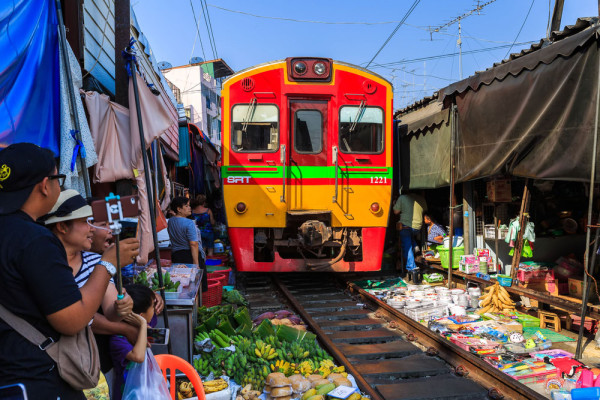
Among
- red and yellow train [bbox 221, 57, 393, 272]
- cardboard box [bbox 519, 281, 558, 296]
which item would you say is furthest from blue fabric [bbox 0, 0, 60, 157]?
cardboard box [bbox 519, 281, 558, 296]

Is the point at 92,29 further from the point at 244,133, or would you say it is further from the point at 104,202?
the point at 104,202

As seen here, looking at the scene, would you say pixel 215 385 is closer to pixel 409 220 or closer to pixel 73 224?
pixel 73 224

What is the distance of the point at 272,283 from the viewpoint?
8.90m

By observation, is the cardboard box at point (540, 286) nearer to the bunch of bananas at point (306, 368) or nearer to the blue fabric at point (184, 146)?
the bunch of bananas at point (306, 368)

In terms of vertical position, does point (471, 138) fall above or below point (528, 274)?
above

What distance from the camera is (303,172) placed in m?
7.43

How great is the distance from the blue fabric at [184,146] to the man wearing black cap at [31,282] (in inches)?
332

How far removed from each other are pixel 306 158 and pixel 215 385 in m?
4.37

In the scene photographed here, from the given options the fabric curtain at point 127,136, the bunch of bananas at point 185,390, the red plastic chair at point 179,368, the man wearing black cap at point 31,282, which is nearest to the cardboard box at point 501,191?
the fabric curtain at point 127,136

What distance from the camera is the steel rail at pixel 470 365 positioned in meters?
3.69

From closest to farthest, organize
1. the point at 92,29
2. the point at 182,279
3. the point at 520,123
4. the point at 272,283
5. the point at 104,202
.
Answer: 1. the point at 104,202
2. the point at 182,279
3. the point at 92,29
4. the point at 520,123
5. the point at 272,283

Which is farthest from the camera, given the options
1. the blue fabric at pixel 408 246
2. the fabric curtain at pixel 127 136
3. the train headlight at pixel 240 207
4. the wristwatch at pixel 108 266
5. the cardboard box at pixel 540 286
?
the blue fabric at pixel 408 246

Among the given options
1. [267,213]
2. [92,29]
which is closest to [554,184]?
[267,213]

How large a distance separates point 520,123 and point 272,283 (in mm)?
5174
